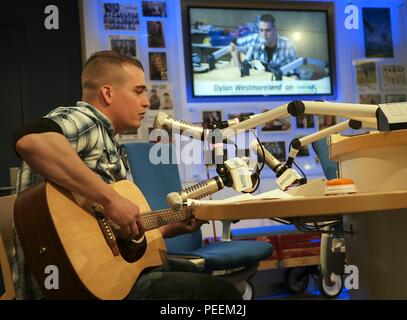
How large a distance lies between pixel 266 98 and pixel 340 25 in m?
0.88

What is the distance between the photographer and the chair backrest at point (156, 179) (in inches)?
97.4

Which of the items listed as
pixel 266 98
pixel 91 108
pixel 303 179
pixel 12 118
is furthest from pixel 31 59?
pixel 303 179

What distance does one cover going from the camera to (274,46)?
3.97 metres

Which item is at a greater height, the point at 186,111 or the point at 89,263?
the point at 186,111

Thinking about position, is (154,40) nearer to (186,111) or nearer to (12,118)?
(186,111)

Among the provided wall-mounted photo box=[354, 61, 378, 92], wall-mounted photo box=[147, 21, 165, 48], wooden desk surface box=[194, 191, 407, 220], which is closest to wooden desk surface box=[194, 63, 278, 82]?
wall-mounted photo box=[147, 21, 165, 48]

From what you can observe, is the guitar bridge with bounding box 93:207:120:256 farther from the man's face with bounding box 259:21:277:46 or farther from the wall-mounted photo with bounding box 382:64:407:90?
the wall-mounted photo with bounding box 382:64:407:90

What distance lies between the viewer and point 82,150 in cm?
164

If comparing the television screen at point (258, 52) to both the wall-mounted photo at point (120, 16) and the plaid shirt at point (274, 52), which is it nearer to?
the plaid shirt at point (274, 52)

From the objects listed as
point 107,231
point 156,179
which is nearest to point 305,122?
point 156,179

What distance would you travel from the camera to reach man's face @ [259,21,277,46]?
395cm

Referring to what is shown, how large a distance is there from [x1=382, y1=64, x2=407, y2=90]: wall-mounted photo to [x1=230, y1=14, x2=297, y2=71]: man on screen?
0.82m

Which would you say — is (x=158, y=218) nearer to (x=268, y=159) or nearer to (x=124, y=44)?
(x=268, y=159)

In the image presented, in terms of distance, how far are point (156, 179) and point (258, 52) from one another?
1.81 metres
